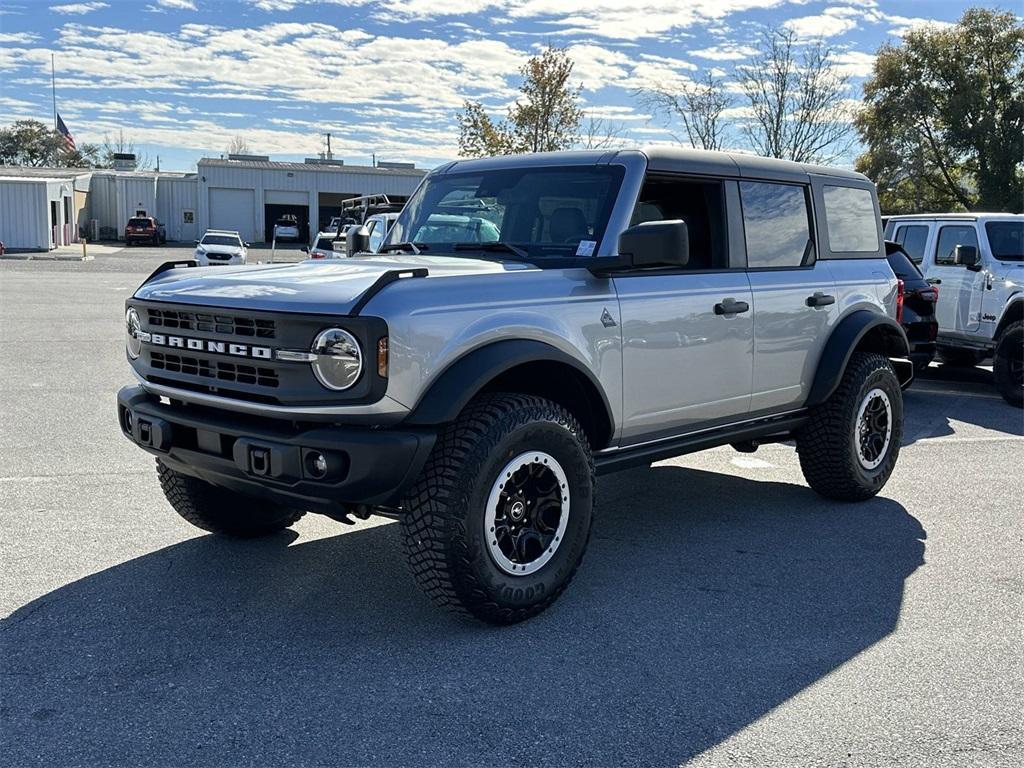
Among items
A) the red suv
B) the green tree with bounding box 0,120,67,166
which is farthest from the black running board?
the green tree with bounding box 0,120,67,166

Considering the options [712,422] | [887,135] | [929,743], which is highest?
[887,135]

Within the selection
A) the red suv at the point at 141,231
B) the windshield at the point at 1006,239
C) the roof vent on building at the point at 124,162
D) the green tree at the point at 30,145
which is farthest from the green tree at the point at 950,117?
the green tree at the point at 30,145

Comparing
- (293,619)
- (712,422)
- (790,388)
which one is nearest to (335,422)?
(293,619)

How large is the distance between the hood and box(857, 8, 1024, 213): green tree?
33819 mm

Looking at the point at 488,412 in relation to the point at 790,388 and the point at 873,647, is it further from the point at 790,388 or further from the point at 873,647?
the point at 790,388

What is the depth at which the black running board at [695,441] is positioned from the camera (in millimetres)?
4641

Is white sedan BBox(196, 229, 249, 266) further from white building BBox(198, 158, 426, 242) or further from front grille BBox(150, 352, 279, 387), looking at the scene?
front grille BBox(150, 352, 279, 387)

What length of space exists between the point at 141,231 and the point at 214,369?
52859 millimetres

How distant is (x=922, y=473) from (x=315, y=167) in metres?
57.2

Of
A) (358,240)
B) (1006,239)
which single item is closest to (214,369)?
(358,240)

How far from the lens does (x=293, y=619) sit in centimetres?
409

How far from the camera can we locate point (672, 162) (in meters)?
5.01

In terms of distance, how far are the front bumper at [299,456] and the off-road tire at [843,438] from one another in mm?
3034

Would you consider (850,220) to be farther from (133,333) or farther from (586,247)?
(133,333)
